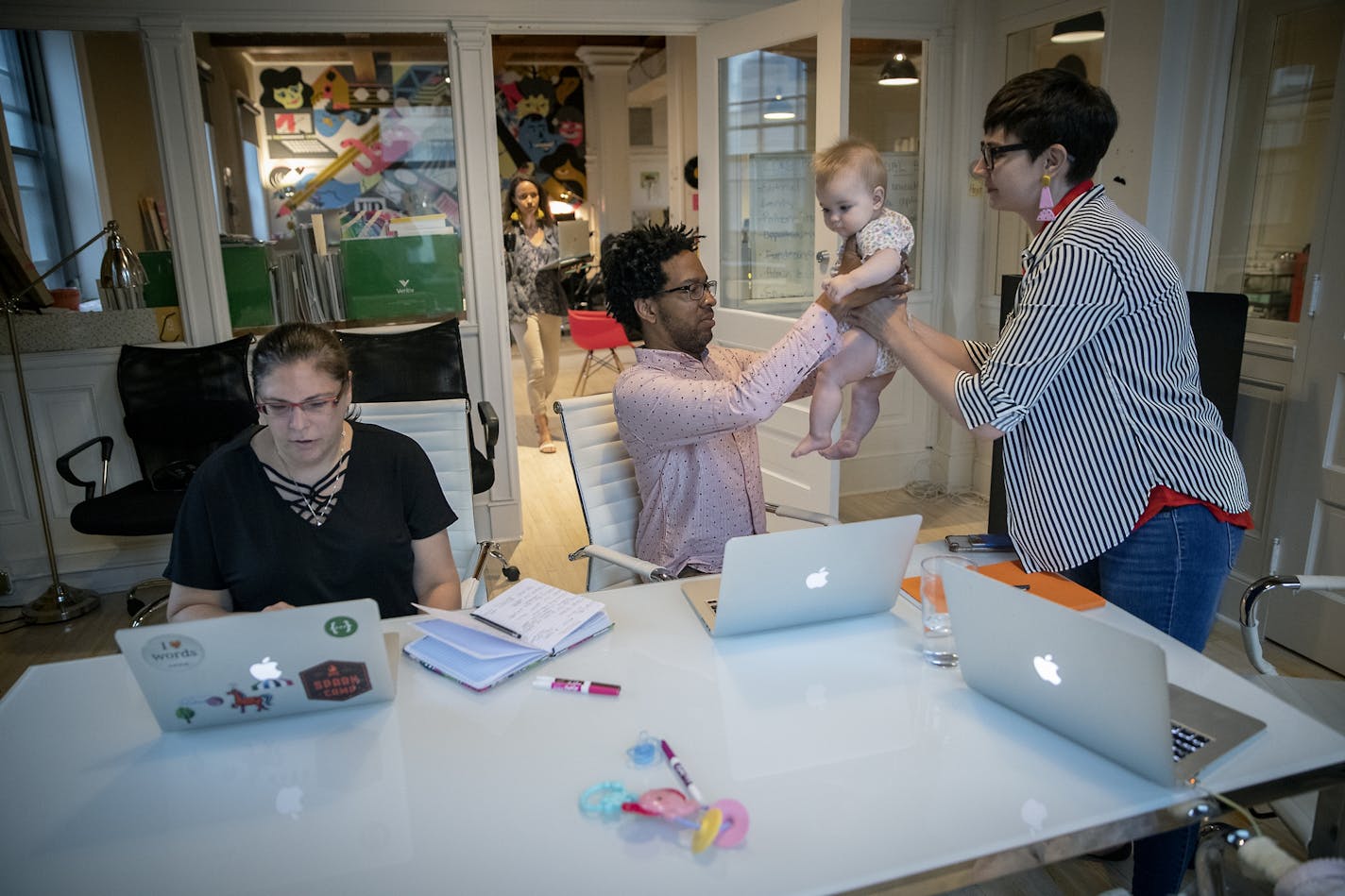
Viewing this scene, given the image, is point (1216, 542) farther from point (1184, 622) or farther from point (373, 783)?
point (373, 783)

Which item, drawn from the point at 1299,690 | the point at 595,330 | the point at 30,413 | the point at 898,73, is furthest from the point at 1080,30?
the point at 30,413

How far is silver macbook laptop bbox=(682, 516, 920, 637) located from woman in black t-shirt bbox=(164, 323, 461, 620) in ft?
2.23

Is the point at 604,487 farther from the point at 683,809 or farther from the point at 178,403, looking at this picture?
the point at 178,403

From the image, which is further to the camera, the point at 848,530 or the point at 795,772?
the point at 848,530

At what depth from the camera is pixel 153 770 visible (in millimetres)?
1202

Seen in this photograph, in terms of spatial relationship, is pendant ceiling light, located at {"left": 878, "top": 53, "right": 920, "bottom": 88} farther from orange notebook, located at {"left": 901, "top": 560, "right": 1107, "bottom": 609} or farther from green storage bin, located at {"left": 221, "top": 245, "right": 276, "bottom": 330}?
orange notebook, located at {"left": 901, "top": 560, "right": 1107, "bottom": 609}

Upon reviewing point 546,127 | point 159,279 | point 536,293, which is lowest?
point 536,293

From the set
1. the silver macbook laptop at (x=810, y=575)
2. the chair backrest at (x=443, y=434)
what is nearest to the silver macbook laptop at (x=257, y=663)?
the silver macbook laptop at (x=810, y=575)

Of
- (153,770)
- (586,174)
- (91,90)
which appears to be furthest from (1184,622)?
(586,174)

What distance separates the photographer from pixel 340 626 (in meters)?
1.25

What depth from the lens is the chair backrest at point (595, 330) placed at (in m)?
6.97

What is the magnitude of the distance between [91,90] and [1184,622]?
16.4 ft

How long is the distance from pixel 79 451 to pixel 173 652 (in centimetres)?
268

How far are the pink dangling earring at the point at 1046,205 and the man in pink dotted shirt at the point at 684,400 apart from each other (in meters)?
0.32
